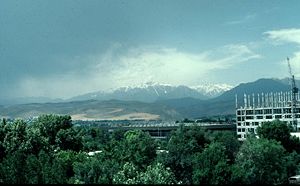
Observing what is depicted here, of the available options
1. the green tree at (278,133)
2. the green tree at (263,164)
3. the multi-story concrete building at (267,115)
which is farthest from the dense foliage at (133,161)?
the multi-story concrete building at (267,115)

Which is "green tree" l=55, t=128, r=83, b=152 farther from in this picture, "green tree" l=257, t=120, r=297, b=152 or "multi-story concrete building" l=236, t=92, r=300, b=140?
"multi-story concrete building" l=236, t=92, r=300, b=140

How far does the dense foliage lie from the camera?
42062 millimetres

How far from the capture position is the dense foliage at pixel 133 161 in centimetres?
4206

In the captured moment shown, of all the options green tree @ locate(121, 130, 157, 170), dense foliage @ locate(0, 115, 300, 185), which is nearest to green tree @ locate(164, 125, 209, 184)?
dense foliage @ locate(0, 115, 300, 185)

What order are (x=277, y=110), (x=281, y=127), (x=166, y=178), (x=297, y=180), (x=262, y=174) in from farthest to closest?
(x=277, y=110)
(x=281, y=127)
(x=297, y=180)
(x=262, y=174)
(x=166, y=178)

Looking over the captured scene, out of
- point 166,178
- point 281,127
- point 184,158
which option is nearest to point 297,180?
point 184,158

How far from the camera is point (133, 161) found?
59.0 metres

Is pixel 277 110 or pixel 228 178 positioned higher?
pixel 277 110

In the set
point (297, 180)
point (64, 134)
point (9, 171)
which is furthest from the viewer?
point (64, 134)

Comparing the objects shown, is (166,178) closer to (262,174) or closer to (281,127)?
(262,174)

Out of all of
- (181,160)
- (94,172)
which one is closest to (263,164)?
(181,160)

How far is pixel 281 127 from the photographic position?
90938mm

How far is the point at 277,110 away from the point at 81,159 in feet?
322

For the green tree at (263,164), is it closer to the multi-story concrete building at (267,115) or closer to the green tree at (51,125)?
the green tree at (51,125)
